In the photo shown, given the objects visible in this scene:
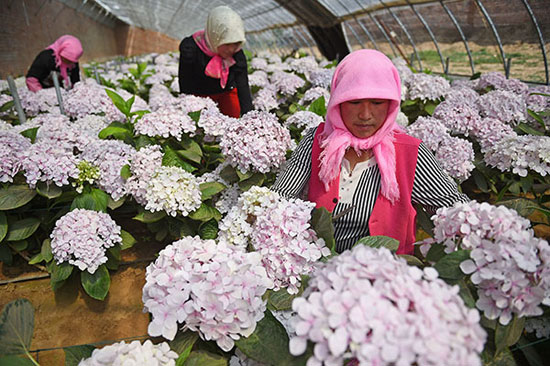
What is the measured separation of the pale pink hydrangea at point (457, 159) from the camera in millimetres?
2227

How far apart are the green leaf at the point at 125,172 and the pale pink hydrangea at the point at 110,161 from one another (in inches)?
1.3

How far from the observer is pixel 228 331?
83 cm

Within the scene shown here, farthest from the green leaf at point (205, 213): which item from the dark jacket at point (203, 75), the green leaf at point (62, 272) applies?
the dark jacket at point (203, 75)

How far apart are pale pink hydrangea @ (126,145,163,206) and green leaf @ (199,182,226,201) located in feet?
0.89

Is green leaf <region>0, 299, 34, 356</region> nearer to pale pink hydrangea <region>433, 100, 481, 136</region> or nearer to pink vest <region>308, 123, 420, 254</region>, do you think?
pink vest <region>308, 123, 420, 254</region>

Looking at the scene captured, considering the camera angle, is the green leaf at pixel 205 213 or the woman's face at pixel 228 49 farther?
the woman's face at pixel 228 49

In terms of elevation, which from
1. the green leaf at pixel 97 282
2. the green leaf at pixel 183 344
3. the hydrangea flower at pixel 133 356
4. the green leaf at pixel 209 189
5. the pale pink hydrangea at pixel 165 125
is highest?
the pale pink hydrangea at pixel 165 125

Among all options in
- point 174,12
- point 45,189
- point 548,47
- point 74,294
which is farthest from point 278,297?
point 174,12

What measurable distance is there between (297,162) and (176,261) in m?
0.82

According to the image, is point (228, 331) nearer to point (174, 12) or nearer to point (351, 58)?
point (351, 58)

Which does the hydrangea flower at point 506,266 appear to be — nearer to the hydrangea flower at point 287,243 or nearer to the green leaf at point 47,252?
the hydrangea flower at point 287,243

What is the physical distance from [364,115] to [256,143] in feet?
2.11

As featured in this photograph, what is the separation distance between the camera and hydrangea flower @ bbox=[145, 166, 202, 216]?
180cm

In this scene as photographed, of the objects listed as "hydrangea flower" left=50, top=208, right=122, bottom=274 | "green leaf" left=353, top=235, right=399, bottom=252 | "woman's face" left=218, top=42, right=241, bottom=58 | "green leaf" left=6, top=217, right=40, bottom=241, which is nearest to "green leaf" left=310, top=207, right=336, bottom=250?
"green leaf" left=353, top=235, right=399, bottom=252
